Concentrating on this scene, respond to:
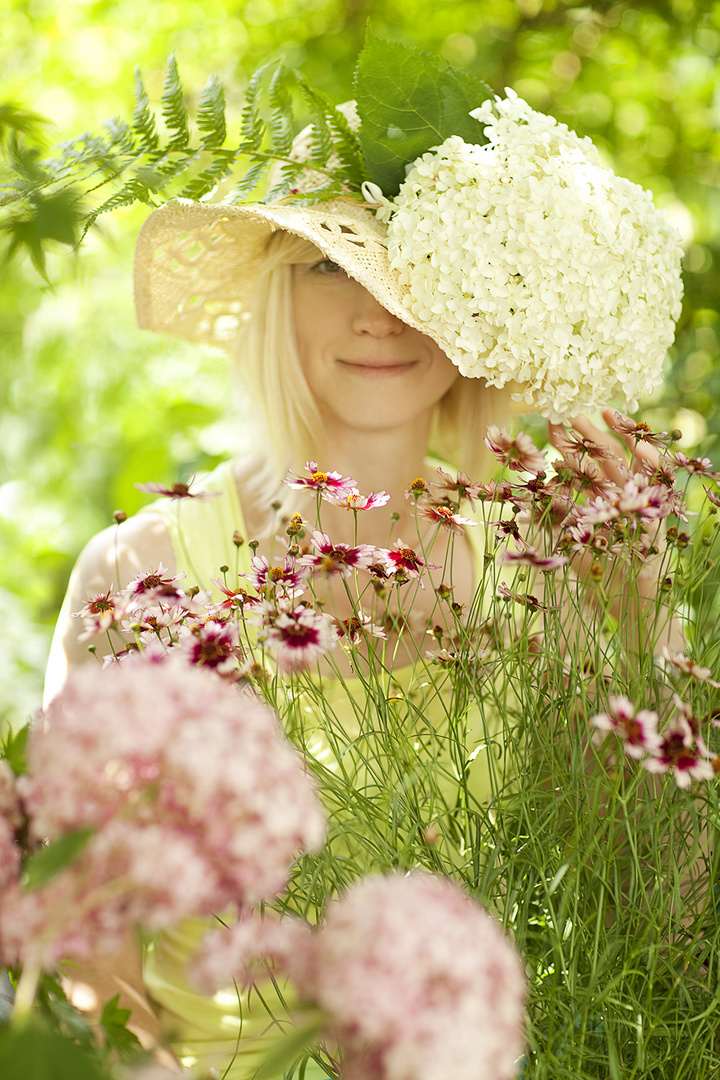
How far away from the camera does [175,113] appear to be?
0.65 meters

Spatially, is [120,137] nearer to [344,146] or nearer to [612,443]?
[344,146]

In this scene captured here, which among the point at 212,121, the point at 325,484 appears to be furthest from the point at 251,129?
the point at 325,484

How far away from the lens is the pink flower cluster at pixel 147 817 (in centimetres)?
20

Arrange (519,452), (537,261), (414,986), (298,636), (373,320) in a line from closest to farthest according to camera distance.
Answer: (414,986) → (298,636) → (519,452) → (537,261) → (373,320)

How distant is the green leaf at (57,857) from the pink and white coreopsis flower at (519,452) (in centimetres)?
37

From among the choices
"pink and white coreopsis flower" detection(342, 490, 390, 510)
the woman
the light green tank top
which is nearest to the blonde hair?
the woman

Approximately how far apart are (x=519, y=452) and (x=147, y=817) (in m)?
0.37

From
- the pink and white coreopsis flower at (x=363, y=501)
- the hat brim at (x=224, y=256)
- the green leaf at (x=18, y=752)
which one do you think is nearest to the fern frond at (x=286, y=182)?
the hat brim at (x=224, y=256)

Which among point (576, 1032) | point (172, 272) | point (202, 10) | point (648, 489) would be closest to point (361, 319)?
point (172, 272)

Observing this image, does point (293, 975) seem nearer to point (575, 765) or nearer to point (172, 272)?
point (575, 765)

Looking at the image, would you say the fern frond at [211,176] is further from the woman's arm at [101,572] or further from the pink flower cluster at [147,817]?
the pink flower cluster at [147,817]

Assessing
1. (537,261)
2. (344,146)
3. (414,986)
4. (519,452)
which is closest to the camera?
(414,986)

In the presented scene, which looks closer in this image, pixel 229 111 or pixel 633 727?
pixel 633 727

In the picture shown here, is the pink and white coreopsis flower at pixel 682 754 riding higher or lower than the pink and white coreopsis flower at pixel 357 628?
higher
